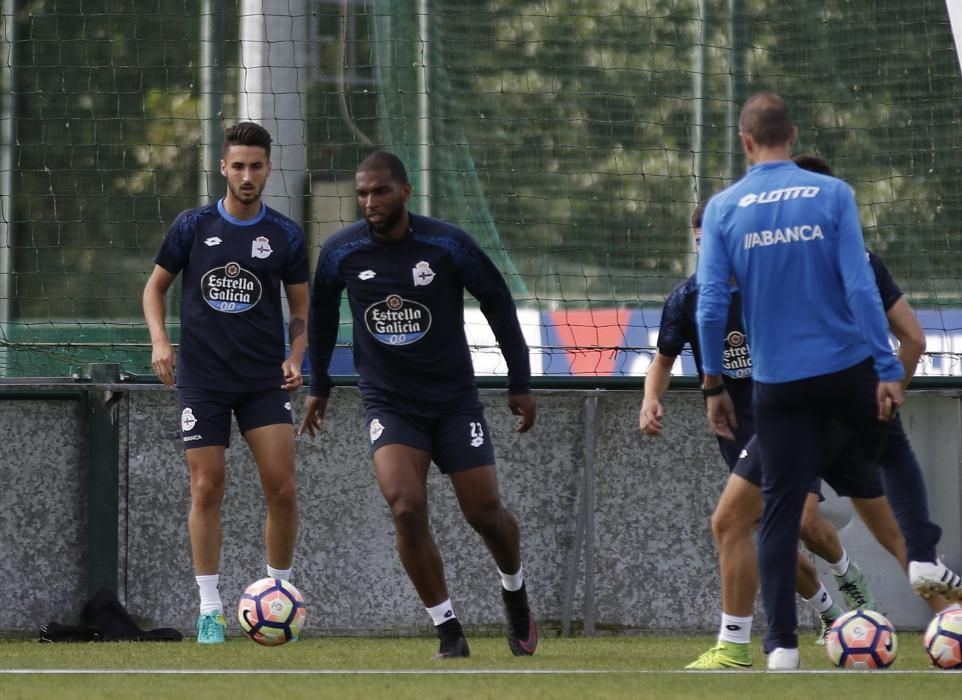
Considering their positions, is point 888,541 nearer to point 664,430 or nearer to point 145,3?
point 664,430

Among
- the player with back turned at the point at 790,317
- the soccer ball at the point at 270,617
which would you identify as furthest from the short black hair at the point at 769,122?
the soccer ball at the point at 270,617

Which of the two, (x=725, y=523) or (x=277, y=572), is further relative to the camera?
(x=277, y=572)

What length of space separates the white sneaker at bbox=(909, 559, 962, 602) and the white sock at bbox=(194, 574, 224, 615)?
3203 mm

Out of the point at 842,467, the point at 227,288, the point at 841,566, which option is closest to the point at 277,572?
the point at 227,288

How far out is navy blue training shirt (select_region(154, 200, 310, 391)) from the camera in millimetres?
8172

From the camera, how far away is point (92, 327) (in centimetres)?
992

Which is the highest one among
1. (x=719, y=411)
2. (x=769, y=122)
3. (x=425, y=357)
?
(x=769, y=122)

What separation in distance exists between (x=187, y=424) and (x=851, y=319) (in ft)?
11.2

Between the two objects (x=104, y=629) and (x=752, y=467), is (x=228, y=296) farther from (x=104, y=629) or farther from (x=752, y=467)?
(x=752, y=467)

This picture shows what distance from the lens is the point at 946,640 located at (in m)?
6.38

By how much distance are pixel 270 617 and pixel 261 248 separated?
1960 mm

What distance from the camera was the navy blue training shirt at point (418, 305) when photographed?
23.5 feet

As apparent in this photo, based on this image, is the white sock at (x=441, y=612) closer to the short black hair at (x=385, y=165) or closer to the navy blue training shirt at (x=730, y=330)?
the navy blue training shirt at (x=730, y=330)

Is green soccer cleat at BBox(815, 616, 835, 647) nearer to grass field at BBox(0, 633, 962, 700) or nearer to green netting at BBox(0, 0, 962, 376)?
grass field at BBox(0, 633, 962, 700)
